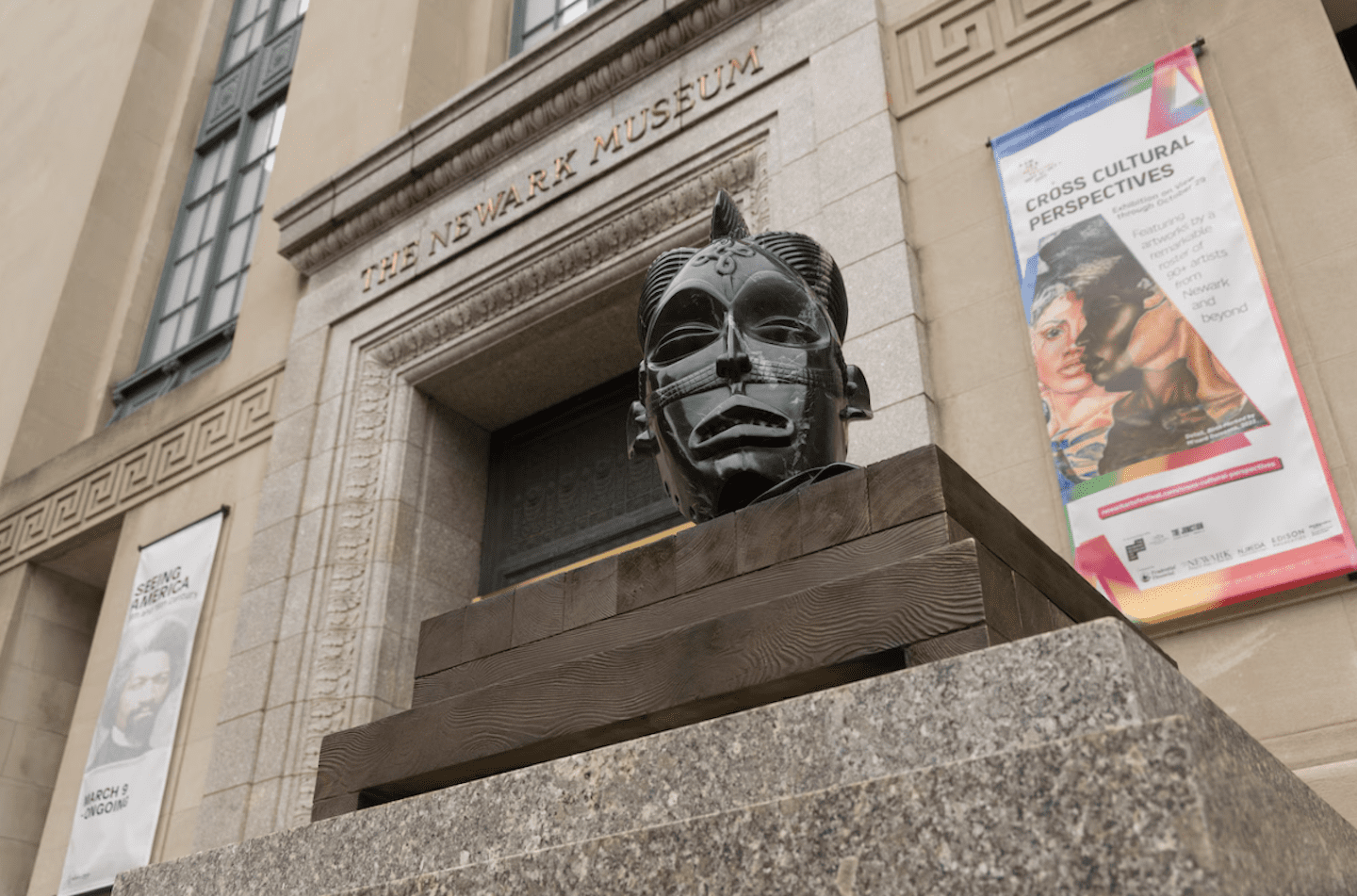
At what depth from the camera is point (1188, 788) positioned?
1777mm

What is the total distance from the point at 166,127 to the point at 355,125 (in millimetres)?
6301

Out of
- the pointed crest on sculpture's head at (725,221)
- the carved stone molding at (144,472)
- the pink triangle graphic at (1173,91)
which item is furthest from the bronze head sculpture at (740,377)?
the carved stone molding at (144,472)

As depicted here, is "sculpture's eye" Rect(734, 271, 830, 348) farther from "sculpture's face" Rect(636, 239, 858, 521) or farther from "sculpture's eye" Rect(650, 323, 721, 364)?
"sculpture's eye" Rect(650, 323, 721, 364)

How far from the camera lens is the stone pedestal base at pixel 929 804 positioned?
183 cm

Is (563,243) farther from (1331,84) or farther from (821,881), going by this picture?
(821,881)

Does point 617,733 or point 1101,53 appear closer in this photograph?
point 617,733

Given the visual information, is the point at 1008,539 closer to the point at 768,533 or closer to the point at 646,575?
the point at 768,533

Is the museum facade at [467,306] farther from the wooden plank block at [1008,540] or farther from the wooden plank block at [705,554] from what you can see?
the wooden plank block at [705,554]

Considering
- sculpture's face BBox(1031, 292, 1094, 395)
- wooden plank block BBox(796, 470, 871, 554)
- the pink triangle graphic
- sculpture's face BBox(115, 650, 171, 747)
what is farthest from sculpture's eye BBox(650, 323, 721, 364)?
sculpture's face BBox(115, 650, 171, 747)

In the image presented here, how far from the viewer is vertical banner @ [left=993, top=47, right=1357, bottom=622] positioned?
19.6 ft

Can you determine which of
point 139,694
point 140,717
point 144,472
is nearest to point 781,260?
point 140,717

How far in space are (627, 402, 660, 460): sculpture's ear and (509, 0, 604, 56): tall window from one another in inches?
438

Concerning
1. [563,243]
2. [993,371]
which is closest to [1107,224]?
[993,371]

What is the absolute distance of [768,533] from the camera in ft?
10.5
